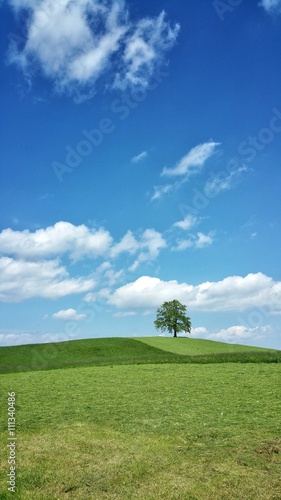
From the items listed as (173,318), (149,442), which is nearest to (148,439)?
(149,442)

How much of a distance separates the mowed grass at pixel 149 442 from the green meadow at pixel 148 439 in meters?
0.02

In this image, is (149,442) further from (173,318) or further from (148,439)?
(173,318)

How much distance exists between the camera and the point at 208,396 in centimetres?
1349

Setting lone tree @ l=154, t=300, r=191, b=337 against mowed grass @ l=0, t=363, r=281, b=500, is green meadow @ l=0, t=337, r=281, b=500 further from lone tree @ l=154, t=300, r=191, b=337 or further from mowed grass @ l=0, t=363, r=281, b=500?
lone tree @ l=154, t=300, r=191, b=337

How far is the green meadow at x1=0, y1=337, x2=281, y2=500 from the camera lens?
6.82m

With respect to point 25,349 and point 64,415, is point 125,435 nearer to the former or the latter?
point 64,415

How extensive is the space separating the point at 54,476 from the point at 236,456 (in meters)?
3.47

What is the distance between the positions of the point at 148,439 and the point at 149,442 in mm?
230

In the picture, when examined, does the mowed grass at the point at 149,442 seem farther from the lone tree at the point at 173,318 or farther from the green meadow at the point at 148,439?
the lone tree at the point at 173,318

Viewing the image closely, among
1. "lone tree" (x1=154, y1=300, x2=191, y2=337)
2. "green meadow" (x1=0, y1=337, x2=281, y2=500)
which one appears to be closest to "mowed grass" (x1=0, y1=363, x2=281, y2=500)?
"green meadow" (x1=0, y1=337, x2=281, y2=500)

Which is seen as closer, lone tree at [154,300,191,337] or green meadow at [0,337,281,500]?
green meadow at [0,337,281,500]

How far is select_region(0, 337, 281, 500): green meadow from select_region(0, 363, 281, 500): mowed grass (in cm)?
2

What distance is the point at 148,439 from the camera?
30.3ft

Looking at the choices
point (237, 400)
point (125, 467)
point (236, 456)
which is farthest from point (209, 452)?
point (237, 400)
